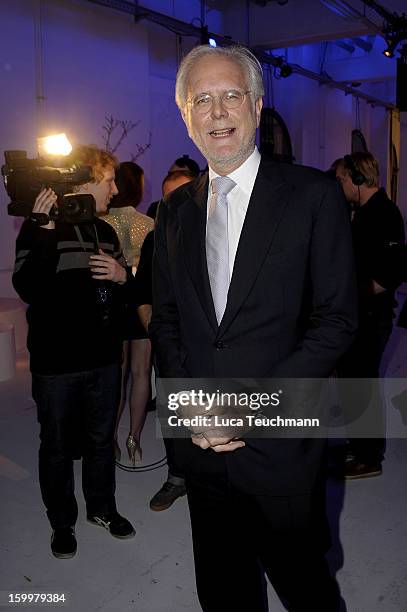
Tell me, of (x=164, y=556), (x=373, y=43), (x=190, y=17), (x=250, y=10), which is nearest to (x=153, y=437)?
(x=164, y=556)

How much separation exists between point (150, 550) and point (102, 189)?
1.67m

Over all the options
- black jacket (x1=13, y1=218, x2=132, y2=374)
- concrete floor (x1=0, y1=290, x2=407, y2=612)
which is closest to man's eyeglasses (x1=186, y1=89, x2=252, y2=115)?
black jacket (x1=13, y1=218, x2=132, y2=374)

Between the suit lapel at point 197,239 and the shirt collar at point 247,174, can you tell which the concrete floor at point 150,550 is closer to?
the suit lapel at point 197,239

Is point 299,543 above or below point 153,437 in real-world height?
above

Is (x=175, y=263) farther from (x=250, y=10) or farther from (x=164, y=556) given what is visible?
(x=250, y=10)

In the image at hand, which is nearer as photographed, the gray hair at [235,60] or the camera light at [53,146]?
the gray hair at [235,60]

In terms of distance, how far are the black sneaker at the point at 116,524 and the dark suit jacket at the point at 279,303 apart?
54.0 inches

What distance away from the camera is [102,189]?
2955 mm

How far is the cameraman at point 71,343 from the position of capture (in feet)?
8.45

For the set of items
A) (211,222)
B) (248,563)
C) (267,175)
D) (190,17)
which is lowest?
(248,563)

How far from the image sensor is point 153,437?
4.18m

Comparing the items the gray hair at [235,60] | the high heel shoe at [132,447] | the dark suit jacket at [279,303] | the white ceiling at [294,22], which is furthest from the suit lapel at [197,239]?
the white ceiling at [294,22]

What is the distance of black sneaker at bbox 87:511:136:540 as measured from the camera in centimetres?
289

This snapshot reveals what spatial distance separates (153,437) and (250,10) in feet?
25.0
